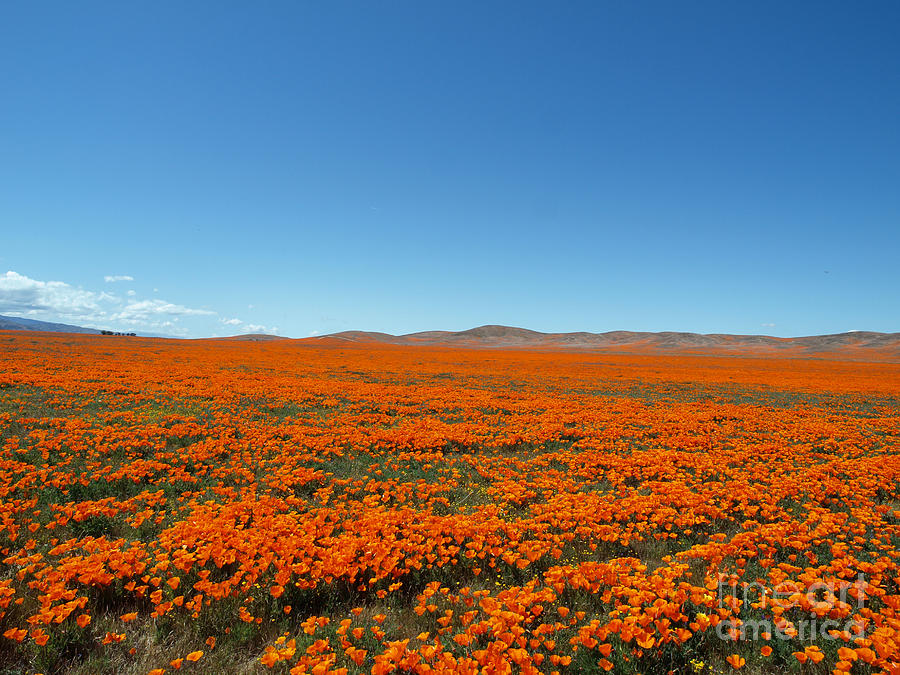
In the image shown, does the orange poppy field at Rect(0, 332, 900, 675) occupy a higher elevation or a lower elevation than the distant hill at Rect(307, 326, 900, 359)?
lower

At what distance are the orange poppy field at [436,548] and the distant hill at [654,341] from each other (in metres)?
91.6

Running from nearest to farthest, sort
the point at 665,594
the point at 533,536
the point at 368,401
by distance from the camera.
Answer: the point at 665,594 < the point at 533,536 < the point at 368,401

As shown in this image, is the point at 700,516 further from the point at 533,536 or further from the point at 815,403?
the point at 815,403

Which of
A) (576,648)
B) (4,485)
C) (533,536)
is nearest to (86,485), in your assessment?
(4,485)

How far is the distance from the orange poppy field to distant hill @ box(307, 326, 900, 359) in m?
91.6

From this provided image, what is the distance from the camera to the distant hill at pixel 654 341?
9644cm

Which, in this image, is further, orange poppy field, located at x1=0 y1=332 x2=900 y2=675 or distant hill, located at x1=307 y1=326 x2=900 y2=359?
distant hill, located at x1=307 y1=326 x2=900 y2=359

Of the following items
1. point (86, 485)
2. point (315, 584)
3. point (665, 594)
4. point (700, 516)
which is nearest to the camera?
point (665, 594)

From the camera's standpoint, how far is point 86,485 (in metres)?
6.27

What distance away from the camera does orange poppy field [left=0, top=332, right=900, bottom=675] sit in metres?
3.15

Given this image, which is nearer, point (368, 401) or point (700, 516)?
point (700, 516)

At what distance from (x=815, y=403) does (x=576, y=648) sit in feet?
73.3

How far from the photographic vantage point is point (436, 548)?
4.74m

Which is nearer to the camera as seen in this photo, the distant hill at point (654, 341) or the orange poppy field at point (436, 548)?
the orange poppy field at point (436, 548)
